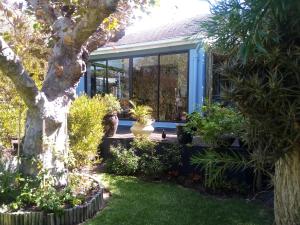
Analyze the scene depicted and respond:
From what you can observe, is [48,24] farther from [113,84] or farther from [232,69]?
[113,84]

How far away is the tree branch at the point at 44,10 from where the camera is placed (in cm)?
700

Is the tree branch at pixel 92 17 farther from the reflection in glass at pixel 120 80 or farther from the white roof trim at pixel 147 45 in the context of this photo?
the reflection in glass at pixel 120 80

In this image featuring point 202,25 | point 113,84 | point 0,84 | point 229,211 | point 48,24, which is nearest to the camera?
point 202,25

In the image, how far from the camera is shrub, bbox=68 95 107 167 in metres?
8.65

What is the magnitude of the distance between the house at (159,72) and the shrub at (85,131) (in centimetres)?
363

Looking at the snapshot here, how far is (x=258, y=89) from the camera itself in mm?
3225

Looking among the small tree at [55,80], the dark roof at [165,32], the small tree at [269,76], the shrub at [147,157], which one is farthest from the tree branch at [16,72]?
the dark roof at [165,32]

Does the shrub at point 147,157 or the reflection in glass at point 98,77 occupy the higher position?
the reflection in glass at point 98,77

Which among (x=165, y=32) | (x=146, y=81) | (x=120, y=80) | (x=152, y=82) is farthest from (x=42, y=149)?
(x=120, y=80)

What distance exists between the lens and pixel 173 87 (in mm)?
13492

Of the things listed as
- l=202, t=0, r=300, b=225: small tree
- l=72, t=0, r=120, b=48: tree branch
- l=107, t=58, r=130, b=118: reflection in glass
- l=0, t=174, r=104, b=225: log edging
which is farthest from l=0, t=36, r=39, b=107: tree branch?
l=107, t=58, r=130, b=118: reflection in glass

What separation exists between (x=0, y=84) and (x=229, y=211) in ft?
18.2

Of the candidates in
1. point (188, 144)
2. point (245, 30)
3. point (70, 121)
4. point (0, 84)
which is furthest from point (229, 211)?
point (0, 84)

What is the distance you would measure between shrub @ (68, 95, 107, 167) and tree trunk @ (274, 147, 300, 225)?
570cm
